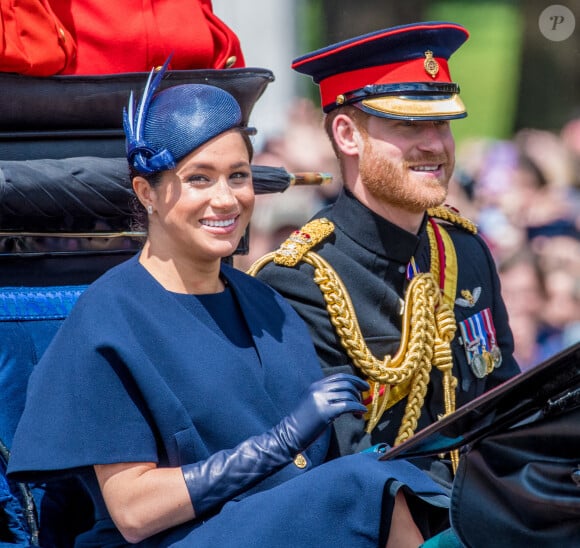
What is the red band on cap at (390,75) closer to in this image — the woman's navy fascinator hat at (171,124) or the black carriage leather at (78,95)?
the black carriage leather at (78,95)

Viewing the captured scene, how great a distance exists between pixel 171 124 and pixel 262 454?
0.71 meters

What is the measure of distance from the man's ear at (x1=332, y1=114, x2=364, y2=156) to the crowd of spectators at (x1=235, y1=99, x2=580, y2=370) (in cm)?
151

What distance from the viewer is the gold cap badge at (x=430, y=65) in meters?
3.09

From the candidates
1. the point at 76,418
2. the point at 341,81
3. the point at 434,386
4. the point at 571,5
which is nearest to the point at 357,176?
the point at 341,81

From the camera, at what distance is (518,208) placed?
5137mm

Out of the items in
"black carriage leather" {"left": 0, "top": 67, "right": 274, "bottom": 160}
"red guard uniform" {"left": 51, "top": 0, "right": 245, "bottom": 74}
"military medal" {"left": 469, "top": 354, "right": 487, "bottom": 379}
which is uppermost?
"red guard uniform" {"left": 51, "top": 0, "right": 245, "bottom": 74}

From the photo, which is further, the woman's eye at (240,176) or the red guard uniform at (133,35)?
the red guard uniform at (133,35)

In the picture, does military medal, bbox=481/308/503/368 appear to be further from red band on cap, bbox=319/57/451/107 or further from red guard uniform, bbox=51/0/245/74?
red guard uniform, bbox=51/0/245/74

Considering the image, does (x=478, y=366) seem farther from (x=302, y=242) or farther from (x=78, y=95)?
(x=78, y=95)

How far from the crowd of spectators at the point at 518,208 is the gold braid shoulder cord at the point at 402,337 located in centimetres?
153

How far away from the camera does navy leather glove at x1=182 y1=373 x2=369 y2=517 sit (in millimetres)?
→ 2314

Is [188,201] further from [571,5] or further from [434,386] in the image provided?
[571,5]

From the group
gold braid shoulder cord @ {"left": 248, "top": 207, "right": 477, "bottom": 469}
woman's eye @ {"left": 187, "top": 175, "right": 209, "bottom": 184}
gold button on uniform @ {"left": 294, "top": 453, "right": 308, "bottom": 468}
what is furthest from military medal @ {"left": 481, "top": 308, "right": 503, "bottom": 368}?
woman's eye @ {"left": 187, "top": 175, "right": 209, "bottom": 184}

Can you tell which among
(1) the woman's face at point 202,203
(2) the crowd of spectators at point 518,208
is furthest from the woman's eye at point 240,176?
(2) the crowd of spectators at point 518,208
